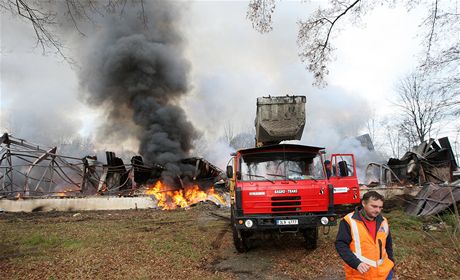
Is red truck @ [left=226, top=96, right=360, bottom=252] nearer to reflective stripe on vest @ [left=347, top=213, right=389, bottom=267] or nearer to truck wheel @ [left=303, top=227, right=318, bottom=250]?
truck wheel @ [left=303, top=227, right=318, bottom=250]

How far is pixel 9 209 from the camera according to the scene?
1501 centimetres

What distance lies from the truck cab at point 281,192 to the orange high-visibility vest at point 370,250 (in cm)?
303

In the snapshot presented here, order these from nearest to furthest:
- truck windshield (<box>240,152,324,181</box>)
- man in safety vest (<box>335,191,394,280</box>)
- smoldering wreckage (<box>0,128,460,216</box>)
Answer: man in safety vest (<box>335,191,394,280</box>), truck windshield (<box>240,152,324,181</box>), smoldering wreckage (<box>0,128,460,216</box>)

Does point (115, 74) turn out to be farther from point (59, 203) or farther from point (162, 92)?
point (59, 203)

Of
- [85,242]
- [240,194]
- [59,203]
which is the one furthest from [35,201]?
[240,194]

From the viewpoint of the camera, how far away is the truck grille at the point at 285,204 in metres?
6.10

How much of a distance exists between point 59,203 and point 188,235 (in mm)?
9570

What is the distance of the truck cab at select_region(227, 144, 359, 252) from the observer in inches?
237

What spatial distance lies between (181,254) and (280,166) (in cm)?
291

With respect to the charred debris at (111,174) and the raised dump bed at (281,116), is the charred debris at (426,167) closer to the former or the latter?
the raised dump bed at (281,116)

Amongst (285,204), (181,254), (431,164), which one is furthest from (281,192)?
(431,164)

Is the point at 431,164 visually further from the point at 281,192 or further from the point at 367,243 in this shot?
the point at 367,243

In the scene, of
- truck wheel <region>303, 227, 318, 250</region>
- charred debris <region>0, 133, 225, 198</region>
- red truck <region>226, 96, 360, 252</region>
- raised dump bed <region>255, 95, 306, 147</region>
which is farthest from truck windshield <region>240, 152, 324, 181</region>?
charred debris <region>0, 133, 225, 198</region>

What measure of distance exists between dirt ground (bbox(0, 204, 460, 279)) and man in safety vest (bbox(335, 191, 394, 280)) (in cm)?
123
